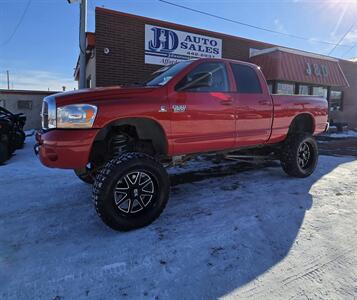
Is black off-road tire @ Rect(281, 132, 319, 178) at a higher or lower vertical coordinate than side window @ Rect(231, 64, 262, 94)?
lower

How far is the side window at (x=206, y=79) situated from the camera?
3.98 meters

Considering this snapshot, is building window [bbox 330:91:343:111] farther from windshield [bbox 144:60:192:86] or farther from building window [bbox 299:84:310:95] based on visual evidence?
windshield [bbox 144:60:192:86]

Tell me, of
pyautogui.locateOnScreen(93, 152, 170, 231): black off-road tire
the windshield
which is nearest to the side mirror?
the windshield

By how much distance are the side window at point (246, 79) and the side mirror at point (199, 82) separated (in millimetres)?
935

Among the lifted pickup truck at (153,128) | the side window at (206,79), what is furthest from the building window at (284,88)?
the side window at (206,79)

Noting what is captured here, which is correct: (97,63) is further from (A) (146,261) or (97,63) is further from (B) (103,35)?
(A) (146,261)

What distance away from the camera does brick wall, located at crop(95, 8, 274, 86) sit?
1014 cm

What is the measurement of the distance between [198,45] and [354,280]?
1119 centimetres

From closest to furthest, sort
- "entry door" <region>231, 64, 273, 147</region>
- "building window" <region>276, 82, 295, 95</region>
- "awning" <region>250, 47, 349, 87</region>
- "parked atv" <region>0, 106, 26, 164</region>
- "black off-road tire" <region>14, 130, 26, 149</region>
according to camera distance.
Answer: "entry door" <region>231, 64, 273, 147</region>
"parked atv" <region>0, 106, 26, 164</region>
"black off-road tire" <region>14, 130, 26, 149</region>
"awning" <region>250, 47, 349, 87</region>
"building window" <region>276, 82, 295, 95</region>

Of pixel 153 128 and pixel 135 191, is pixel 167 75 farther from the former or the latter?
pixel 135 191

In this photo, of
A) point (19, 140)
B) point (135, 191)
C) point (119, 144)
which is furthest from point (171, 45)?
point (135, 191)

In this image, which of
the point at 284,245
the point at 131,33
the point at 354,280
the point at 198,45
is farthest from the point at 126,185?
the point at 198,45

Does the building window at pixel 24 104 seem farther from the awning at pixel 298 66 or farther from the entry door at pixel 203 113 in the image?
the entry door at pixel 203 113

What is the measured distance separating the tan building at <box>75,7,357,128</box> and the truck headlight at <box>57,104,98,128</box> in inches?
269
